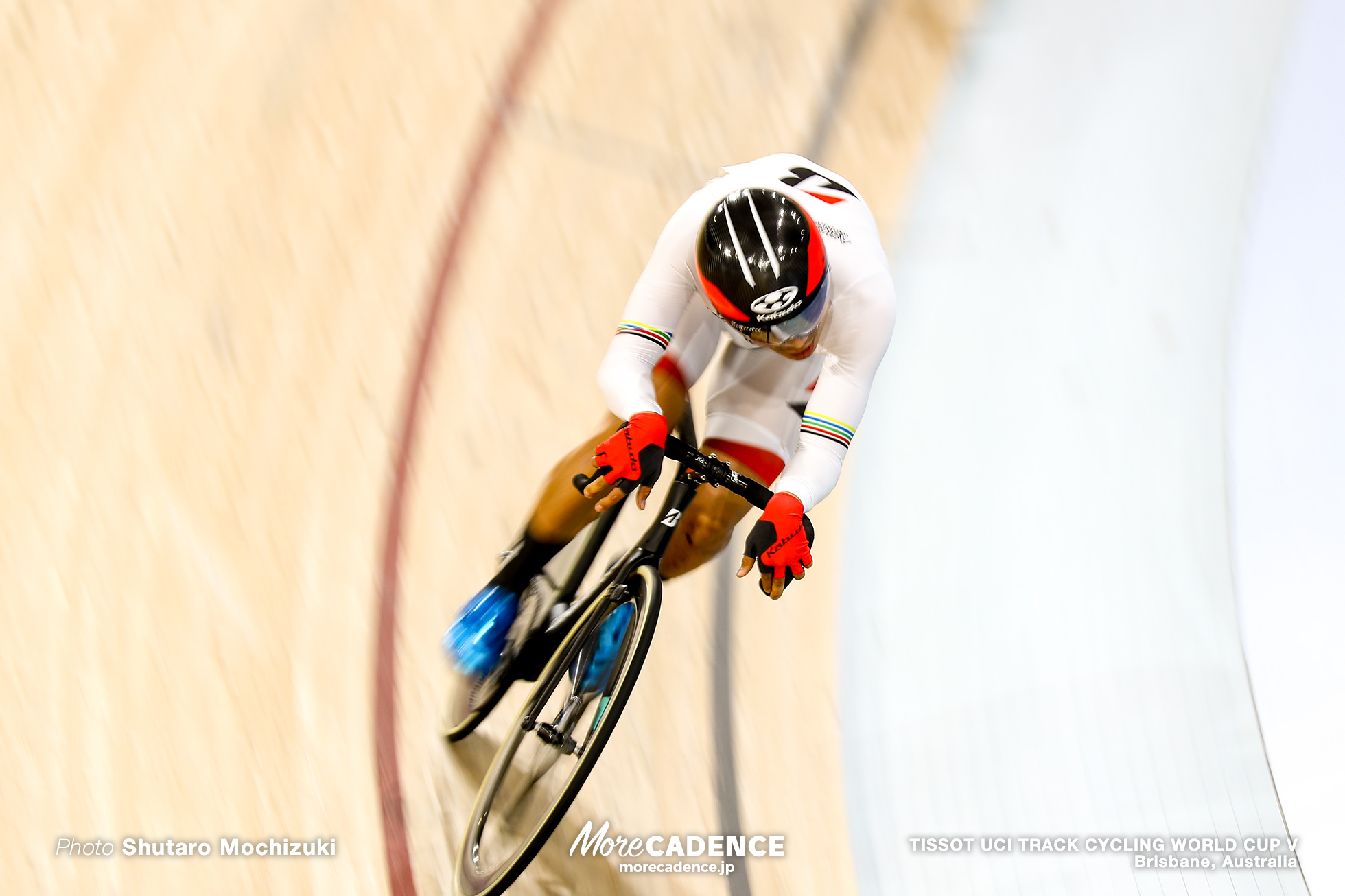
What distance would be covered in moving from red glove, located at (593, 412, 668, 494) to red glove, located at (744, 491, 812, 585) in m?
0.22

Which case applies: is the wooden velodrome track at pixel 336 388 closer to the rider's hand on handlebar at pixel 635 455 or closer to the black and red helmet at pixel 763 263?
the rider's hand on handlebar at pixel 635 455

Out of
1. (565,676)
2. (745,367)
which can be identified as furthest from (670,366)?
(565,676)

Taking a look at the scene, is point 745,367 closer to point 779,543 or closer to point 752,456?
point 752,456

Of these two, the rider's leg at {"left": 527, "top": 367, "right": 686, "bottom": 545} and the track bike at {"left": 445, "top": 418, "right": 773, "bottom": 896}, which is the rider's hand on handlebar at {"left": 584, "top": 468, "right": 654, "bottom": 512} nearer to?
the track bike at {"left": 445, "top": 418, "right": 773, "bottom": 896}

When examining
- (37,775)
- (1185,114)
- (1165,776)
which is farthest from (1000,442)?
(37,775)

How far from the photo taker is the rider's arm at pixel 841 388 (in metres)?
1.90

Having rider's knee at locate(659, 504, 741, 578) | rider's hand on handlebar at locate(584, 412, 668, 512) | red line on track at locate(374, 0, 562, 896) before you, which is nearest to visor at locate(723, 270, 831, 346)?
rider's hand on handlebar at locate(584, 412, 668, 512)

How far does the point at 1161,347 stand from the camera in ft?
11.2

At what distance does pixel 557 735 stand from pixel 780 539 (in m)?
0.68

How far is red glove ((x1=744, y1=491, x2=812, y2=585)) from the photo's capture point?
5.96 feet

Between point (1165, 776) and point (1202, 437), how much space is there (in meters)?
1.13

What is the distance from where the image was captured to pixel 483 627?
225 centimetres

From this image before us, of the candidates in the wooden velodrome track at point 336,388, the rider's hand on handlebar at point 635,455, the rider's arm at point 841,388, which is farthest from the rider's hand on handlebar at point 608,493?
the wooden velodrome track at point 336,388

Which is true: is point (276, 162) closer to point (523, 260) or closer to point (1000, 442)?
point (523, 260)
